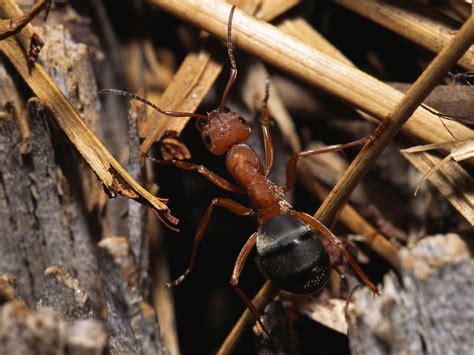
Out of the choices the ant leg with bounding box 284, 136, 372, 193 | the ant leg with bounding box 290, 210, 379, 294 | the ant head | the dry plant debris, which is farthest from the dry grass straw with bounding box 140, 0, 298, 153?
the ant leg with bounding box 290, 210, 379, 294

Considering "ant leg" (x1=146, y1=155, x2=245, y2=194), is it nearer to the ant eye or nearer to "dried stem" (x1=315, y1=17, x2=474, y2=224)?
the ant eye

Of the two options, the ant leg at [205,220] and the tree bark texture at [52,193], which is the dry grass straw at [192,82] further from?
the ant leg at [205,220]

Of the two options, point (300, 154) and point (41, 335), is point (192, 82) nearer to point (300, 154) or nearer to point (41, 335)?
point (300, 154)

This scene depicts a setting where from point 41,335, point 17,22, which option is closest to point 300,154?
point 17,22

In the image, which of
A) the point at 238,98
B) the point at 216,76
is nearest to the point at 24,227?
the point at 216,76

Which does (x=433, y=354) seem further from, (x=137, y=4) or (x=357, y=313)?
(x=137, y=4)

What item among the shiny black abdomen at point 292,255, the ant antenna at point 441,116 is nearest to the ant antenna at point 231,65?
the shiny black abdomen at point 292,255

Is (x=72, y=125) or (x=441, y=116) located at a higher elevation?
(x=441, y=116)
